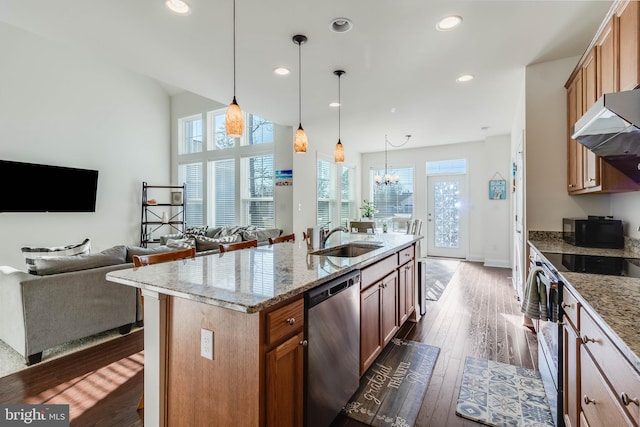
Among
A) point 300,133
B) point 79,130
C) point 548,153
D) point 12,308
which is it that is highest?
point 79,130

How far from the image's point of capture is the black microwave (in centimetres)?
245

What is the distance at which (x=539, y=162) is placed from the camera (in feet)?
9.73

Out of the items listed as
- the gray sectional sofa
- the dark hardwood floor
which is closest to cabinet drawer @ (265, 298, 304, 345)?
the dark hardwood floor

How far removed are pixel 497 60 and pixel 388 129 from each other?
108 inches

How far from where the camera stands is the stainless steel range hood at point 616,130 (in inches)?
51.4

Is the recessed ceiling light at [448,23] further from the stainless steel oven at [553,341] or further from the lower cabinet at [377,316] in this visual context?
the lower cabinet at [377,316]

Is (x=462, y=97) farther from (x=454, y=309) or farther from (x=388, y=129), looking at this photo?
(x=454, y=309)

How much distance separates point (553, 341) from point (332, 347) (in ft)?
4.25

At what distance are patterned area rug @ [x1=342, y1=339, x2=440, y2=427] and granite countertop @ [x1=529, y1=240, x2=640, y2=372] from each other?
1196 mm

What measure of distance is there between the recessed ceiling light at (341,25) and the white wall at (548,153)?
6.51 ft

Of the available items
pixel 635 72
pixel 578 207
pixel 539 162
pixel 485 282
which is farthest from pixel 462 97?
pixel 485 282

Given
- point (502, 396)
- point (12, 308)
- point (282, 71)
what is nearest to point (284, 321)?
point (502, 396)

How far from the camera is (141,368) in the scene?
2.33 m

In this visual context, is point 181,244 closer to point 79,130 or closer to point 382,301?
point 382,301
